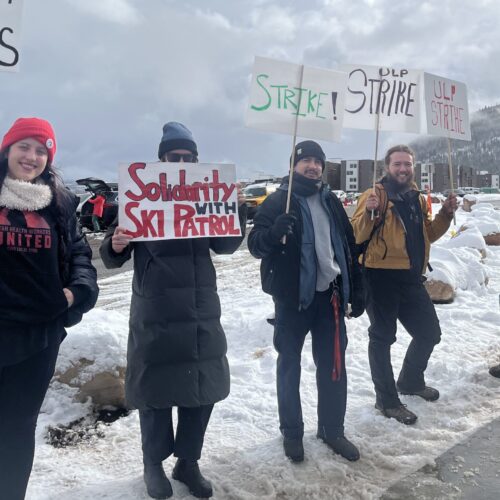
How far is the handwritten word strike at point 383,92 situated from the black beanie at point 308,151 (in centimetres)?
89

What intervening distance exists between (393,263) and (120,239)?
207 centimetres

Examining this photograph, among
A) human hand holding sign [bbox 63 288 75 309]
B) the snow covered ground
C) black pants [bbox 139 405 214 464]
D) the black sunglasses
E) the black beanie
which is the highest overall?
the black beanie

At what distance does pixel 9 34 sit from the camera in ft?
9.71

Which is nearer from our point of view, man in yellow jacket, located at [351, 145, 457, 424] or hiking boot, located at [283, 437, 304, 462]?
hiking boot, located at [283, 437, 304, 462]

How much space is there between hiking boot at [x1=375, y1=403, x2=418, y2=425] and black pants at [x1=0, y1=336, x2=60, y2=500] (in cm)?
245

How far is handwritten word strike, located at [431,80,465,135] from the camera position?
14.4 feet

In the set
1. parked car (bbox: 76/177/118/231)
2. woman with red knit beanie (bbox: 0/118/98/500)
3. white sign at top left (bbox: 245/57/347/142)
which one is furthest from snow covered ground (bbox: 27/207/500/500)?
parked car (bbox: 76/177/118/231)

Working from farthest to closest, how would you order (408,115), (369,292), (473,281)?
(473,281)
(408,115)
(369,292)

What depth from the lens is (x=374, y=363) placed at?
3.79m

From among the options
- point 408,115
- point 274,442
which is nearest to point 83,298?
point 274,442

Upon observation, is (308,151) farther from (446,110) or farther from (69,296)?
(446,110)

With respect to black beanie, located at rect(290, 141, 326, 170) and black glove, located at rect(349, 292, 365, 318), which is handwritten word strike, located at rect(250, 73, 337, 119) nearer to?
black beanie, located at rect(290, 141, 326, 170)

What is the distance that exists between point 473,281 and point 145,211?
6285 millimetres

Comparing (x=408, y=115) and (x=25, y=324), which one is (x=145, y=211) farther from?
(x=408, y=115)
